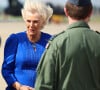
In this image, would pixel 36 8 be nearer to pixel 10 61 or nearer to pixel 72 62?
pixel 10 61

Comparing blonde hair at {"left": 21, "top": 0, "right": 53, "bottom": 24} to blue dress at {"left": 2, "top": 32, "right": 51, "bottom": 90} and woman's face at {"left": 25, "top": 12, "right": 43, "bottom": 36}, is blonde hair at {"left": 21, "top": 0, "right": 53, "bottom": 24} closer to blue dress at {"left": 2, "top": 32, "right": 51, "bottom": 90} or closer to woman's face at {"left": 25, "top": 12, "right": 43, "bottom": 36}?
woman's face at {"left": 25, "top": 12, "right": 43, "bottom": 36}

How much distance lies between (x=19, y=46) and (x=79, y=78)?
1.17 m

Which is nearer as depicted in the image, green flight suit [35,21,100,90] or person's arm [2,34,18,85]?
green flight suit [35,21,100,90]

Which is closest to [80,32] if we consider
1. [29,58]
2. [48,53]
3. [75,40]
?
[75,40]

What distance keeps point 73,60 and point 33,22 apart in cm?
121

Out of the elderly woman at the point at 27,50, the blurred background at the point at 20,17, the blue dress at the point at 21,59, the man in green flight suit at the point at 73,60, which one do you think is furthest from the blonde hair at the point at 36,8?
the blurred background at the point at 20,17

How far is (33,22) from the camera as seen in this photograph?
3.88 m

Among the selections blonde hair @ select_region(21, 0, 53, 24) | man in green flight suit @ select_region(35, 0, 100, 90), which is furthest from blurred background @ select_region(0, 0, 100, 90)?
man in green flight suit @ select_region(35, 0, 100, 90)

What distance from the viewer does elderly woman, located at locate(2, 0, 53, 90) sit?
12.4 feet

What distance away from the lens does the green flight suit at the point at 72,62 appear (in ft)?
8.96

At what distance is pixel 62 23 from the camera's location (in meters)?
11.2

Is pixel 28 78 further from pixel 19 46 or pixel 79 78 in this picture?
pixel 79 78

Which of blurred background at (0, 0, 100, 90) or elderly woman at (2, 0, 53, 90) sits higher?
elderly woman at (2, 0, 53, 90)

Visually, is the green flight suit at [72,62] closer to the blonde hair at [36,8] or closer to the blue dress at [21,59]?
the blue dress at [21,59]
